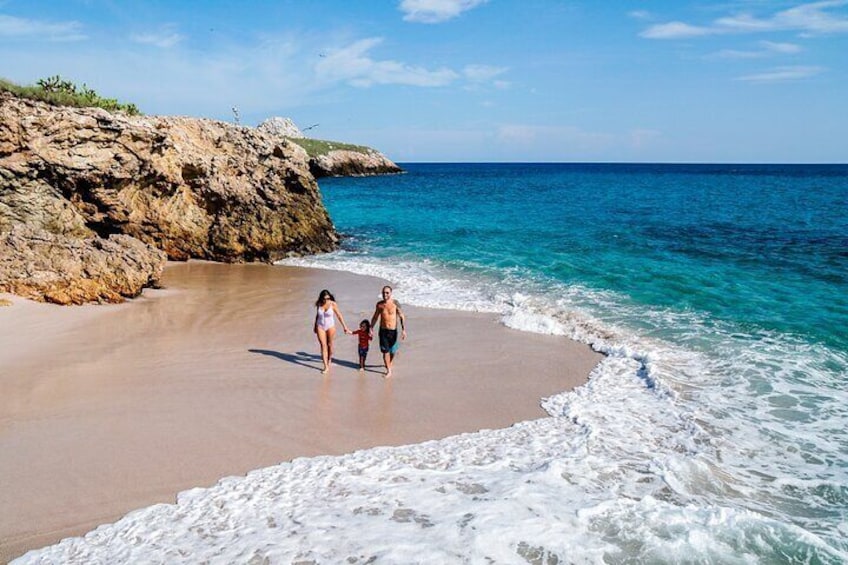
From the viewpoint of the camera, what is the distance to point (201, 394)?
8.54m

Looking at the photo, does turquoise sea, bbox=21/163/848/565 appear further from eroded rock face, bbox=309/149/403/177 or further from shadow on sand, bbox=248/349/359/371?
eroded rock face, bbox=309/149/403/177

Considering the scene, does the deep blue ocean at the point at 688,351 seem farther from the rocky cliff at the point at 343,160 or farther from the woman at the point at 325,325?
the rocky cliff at the point at 343,160

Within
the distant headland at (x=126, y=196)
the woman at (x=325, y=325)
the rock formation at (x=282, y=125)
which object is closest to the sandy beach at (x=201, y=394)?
the woman at (x=325, y=325)

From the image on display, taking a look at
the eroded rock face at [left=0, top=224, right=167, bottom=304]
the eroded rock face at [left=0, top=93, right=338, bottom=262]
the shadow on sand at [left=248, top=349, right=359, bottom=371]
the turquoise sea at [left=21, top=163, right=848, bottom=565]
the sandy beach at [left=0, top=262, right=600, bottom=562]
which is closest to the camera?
the turquoise sea at [left=21, top=163, right=848, bottom=565]

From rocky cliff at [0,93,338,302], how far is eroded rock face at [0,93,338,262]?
31 millimetres

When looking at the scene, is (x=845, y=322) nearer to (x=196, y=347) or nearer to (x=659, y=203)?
(x=196, y=347)

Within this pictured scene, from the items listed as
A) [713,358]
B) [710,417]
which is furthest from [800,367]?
[710,417]

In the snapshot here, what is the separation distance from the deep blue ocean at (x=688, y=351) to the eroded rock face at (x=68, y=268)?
6.91 meters

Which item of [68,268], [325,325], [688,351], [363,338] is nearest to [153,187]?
[68,268]

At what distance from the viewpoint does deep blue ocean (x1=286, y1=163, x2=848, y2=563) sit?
229 inches

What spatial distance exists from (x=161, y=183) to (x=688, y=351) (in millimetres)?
16642

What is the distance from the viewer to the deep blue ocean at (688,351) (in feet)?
19.1

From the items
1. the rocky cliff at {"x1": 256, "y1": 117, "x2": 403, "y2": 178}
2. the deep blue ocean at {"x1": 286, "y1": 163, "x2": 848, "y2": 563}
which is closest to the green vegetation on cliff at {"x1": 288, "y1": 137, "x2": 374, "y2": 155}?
the rocky cliff at {"x1": 256, "y1": 117, "x2": 403, "y2": 178}

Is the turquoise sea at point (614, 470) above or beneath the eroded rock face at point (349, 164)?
beneath
